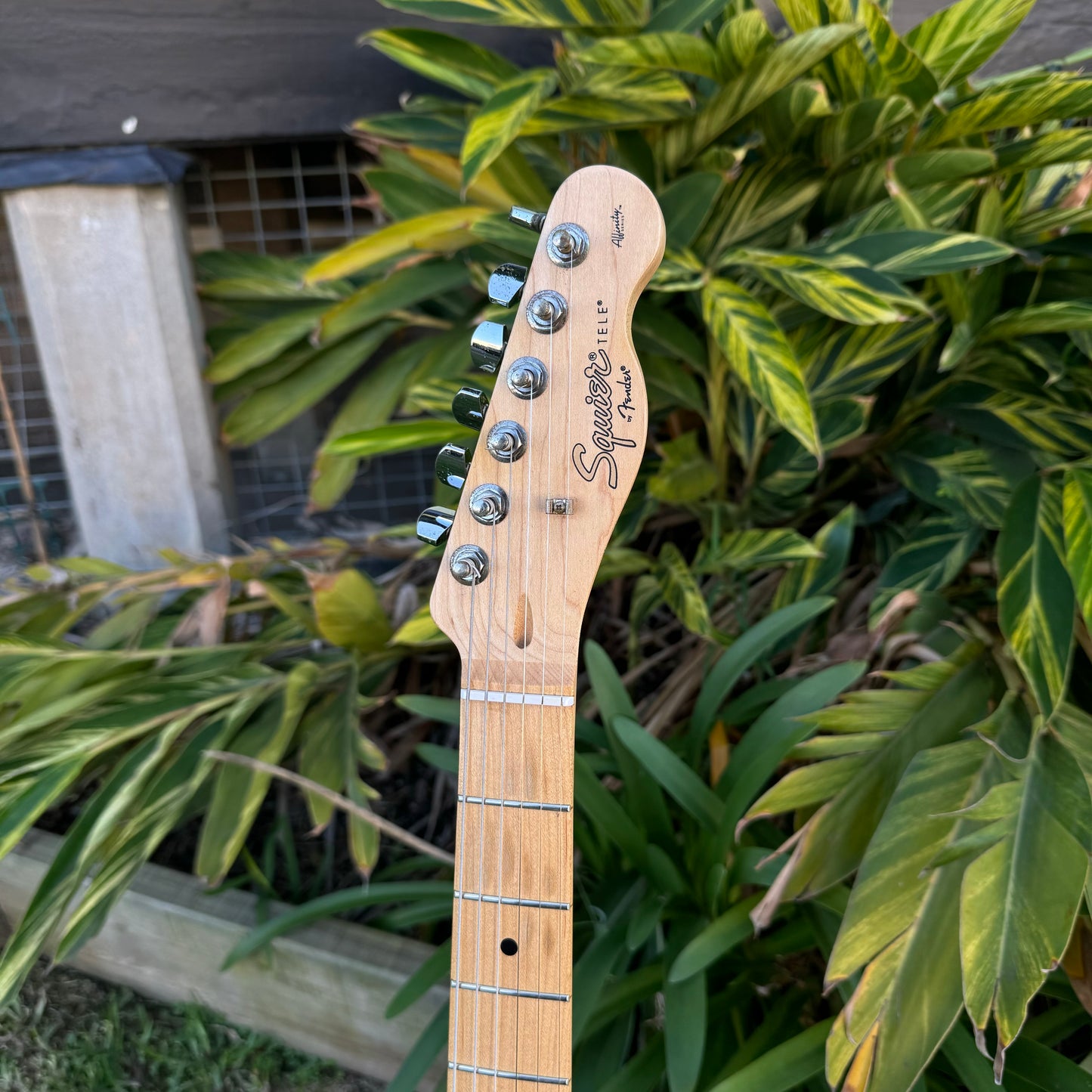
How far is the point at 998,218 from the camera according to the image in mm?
898

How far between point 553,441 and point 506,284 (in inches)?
4.2

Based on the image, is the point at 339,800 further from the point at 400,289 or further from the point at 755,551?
the point at 400,289

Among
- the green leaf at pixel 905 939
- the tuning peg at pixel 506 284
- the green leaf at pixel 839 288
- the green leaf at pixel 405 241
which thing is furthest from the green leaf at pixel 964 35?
the green leaf at pixel 905 939

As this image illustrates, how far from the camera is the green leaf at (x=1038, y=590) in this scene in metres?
0.68

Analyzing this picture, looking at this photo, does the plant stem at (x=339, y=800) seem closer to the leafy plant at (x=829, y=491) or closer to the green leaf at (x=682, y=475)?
the leafy plant at (x=829, y=491)

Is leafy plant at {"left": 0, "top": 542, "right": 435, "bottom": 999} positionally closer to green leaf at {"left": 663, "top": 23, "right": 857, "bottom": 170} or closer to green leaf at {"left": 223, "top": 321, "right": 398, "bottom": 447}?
green leaf at {"left": 223, "top": 321, "right": 398, "bottom": 447}

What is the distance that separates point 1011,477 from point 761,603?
381 millimetres

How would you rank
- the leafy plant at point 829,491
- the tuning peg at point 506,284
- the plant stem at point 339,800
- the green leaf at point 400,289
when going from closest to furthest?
the tuning peg at point 506,284, the leafy plant at point 829,491, the plant stem at point 339,800, the green leaf at point 400,289

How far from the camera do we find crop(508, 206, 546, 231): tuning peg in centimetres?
51

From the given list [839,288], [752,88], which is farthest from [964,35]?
[839,288]

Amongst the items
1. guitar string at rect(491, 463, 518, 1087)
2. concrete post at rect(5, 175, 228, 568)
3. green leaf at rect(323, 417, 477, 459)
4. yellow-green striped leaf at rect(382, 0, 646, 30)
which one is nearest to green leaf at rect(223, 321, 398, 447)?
concrete post at rect(5, 175, 228, 568)

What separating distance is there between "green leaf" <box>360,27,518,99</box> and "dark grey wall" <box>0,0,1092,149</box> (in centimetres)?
33

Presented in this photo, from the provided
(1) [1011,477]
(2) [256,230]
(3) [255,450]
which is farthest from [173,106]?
(1) [1011,477]

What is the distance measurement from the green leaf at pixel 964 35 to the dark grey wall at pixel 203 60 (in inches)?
20.4
